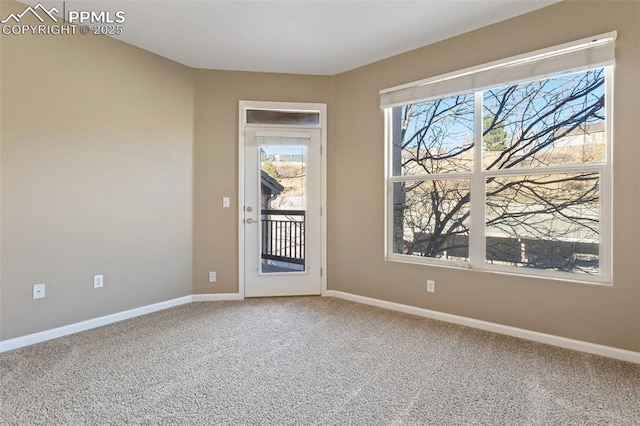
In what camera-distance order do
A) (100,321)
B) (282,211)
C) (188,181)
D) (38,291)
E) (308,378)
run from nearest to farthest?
(308,378), (38,291), (100,321), (188,181), (282,211)

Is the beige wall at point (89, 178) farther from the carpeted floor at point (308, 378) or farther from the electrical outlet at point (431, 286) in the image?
the electrical outlet at point (431, 286)

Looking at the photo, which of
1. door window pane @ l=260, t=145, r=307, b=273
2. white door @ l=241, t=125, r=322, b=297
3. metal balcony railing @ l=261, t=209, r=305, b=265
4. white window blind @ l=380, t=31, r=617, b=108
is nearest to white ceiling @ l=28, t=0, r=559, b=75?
white window blind @ l=380, t=31, r=617, b=108

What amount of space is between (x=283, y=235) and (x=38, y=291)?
2190 millimetres

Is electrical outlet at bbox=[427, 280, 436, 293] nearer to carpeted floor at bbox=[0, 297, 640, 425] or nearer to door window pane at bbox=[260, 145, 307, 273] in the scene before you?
carpeted floor at bbox=[0, 297, 640, 425]

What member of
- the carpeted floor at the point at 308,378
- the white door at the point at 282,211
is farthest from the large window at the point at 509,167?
the white door at the point at 282,211

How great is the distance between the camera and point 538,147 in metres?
2.65

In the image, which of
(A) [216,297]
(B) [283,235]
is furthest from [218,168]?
(A) [216,297]

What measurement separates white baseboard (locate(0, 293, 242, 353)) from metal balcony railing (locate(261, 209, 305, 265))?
0.65 meters

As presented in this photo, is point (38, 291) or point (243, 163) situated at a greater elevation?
point (243, 163)

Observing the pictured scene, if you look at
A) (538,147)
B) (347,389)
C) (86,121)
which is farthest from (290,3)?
(347,389)

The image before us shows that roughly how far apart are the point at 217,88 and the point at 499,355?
365cm

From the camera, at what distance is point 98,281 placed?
115 inches

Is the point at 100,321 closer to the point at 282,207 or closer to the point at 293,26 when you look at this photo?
the point at 282,207

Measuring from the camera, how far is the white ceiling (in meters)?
2.49
